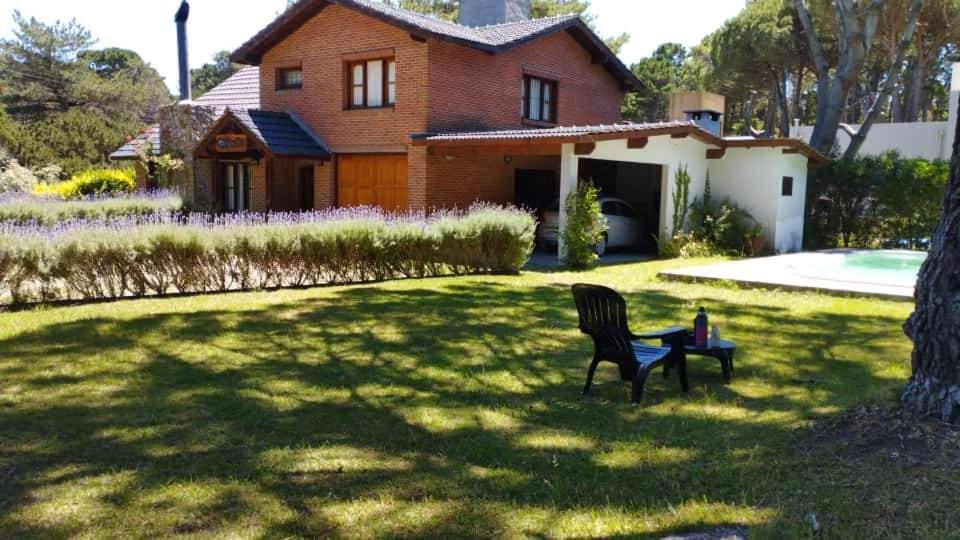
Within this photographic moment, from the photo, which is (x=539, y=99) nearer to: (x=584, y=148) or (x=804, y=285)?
(x=584, y=148)

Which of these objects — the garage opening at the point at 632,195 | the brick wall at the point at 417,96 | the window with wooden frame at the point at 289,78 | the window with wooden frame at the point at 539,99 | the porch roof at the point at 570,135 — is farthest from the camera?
the window with wooden frame at the point at 539,99

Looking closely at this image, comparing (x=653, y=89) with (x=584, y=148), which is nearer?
(x=584, y=148)

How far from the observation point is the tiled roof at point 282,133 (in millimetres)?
19781

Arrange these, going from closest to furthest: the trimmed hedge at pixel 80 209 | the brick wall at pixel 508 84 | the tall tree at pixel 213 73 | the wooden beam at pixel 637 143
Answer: the wooden beam at pixel 637 143 → the trimmed hedge at pixel 80 209 → the brick wall at pixel 508 84 → the tall tree at pixel 213 73

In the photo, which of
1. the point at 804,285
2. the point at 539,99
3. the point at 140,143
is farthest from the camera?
the point at 140,143

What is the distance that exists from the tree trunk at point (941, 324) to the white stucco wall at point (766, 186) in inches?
582

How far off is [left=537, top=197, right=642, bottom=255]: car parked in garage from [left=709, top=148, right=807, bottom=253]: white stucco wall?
231 cm

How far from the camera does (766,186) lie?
1917 centimetres

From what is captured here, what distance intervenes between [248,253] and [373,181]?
30.9ft

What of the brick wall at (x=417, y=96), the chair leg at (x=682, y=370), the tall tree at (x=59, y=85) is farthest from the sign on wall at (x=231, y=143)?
the tall tree at (x=59, y=85)

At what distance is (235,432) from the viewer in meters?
5.19

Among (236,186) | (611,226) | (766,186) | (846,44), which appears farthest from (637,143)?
(236,186)

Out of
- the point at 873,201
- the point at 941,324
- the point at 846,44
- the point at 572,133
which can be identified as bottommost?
the point at 941,324

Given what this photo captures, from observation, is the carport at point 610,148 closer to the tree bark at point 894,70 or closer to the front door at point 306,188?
the front door at point 306,188
